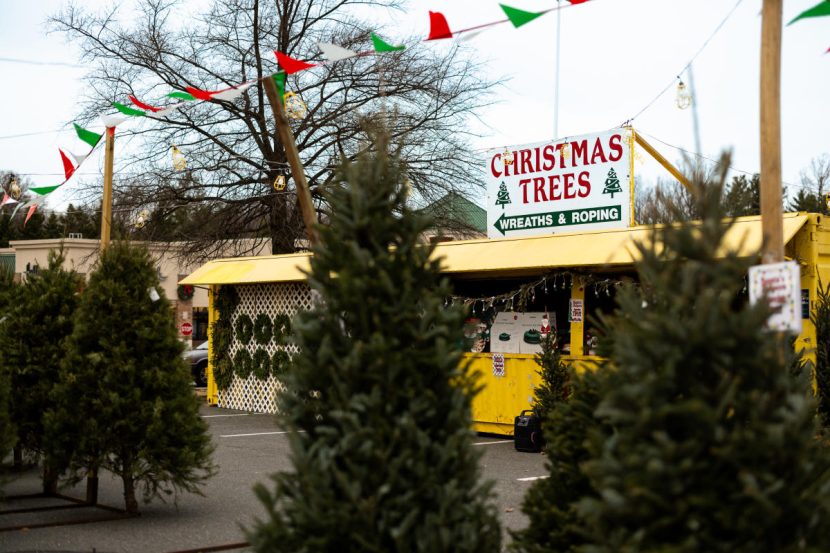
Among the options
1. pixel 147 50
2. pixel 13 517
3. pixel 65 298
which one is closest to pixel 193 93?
pixel 65 298

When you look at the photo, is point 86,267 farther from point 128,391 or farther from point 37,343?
point 128,391

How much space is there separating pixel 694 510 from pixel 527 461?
9861 millimetres

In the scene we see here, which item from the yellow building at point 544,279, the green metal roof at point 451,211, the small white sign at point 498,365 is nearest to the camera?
the yellow building at point 544,279

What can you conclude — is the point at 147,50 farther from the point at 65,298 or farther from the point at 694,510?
the point at 694,510

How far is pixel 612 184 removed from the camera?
15.1 metres

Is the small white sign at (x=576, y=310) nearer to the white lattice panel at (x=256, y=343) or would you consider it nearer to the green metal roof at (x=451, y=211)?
the white lattice panel at (x=256, y=343)

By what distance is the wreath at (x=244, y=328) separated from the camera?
20750 millimetres

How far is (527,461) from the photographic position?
43.6ft

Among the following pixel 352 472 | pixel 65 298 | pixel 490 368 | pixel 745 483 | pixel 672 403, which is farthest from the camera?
pixel 490 368

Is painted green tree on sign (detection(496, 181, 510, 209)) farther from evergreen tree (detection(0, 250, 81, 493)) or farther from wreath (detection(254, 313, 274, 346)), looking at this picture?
evergreen tree (detection(0, 250, 81, 493))

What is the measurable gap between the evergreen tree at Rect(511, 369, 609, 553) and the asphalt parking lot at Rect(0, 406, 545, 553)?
1.12 metres

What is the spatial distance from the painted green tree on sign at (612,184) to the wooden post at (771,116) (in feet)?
30.1

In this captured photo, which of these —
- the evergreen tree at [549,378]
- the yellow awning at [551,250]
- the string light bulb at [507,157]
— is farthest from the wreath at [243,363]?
the evergreen tree at [549,378]

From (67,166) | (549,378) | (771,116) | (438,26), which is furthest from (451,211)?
(771,116)
